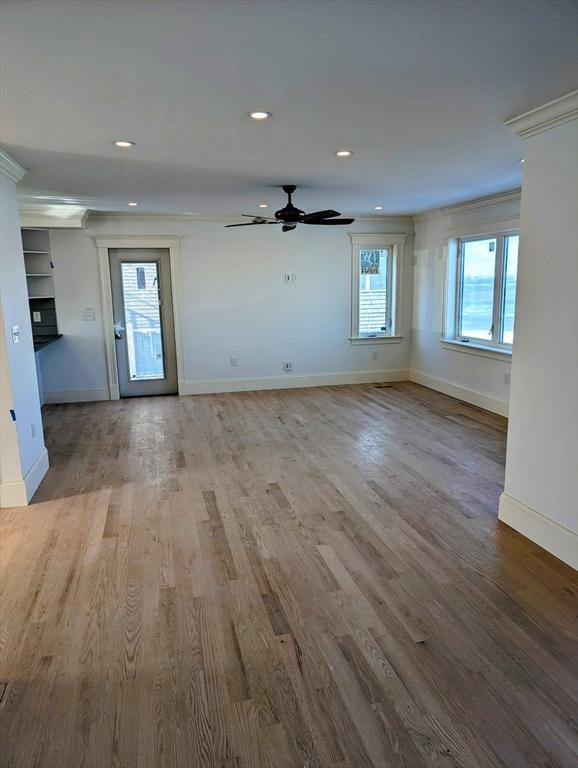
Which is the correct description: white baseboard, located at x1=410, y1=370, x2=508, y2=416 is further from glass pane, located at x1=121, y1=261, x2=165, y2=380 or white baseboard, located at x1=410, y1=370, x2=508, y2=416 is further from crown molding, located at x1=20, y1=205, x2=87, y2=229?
crown molding, located at x1=20, y1=205, x2=87, y2=229

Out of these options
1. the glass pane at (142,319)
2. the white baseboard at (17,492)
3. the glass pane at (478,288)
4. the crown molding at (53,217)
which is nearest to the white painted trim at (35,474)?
the white baseboard at (17,492)

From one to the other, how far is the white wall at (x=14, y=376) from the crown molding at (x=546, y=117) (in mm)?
3393

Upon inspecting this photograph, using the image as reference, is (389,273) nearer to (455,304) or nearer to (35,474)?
(455,304)

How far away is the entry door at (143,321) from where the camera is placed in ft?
22.8

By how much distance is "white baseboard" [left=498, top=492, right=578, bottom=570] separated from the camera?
278 cm

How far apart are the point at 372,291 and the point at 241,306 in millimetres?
2096

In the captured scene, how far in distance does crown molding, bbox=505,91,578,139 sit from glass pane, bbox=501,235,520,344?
9.95 feet

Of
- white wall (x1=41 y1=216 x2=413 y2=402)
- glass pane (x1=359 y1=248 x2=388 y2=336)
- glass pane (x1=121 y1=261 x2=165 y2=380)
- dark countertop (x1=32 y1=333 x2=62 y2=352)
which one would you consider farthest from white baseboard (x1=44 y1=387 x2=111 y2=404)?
glass pane (x1=359 y1=248 x2=388 y2=336)

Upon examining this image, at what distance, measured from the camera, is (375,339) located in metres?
7.90

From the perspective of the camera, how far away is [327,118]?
280 cm

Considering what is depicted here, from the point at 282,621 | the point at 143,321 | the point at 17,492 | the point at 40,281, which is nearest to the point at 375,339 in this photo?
the point at 143,321

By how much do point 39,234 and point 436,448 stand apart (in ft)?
18.3

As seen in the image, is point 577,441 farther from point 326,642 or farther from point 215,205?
point 215,205

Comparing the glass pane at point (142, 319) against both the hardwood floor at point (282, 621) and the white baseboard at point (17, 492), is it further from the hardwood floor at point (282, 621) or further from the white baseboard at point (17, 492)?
the white baseboard at point (17, 492)
